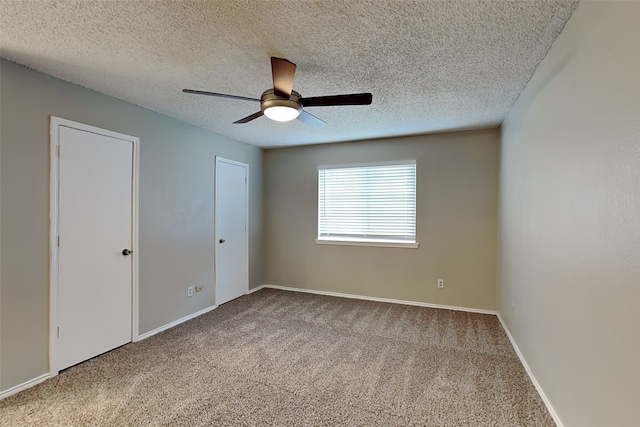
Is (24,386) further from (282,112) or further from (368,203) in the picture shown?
(368,203)

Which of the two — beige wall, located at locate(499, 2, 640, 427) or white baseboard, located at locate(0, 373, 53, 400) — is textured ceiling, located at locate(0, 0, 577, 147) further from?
white baseboard, located at locate(0, 373, 53, 400)

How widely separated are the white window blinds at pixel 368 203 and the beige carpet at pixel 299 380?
4.72ft

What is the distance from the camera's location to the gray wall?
2193 millimetres

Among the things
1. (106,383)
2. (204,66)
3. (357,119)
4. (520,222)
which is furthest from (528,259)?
(106,383)

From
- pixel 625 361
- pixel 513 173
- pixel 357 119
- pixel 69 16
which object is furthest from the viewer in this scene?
pixel 357 119

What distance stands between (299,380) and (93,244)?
2.26 metres

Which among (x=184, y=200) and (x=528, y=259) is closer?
(x=528, y=259)

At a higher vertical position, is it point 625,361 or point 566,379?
point 625,361

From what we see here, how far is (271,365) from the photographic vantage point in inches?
103

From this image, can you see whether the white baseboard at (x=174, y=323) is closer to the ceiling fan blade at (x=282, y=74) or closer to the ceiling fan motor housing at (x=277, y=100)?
the ceiling fan motor housing at (x=277, y=100)

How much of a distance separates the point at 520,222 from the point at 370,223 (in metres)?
2.18

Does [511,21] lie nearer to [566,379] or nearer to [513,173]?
[513,173]

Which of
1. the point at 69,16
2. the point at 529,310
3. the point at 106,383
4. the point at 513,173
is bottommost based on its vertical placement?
the point at 106,383

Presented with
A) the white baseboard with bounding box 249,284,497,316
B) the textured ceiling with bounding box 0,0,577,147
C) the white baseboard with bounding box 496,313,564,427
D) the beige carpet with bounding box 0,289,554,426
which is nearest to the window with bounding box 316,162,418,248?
the white baseboard with bounding box 249,284,497,316
